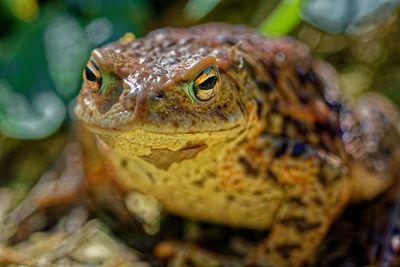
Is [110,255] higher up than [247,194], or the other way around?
[247,194]

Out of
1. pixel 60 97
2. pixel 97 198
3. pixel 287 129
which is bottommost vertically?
pixel 97 198

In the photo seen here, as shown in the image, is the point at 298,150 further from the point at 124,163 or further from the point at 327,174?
the point at 124,163

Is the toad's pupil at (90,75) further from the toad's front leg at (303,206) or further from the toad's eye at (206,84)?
the toad's front leg at (303,206)

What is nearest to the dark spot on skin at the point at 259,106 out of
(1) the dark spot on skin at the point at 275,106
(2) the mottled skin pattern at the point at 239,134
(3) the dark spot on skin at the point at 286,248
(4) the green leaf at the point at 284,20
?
(2) the mottled skin pattern at the point at 239,134

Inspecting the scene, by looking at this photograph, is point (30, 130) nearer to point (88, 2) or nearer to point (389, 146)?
point (88, 2)

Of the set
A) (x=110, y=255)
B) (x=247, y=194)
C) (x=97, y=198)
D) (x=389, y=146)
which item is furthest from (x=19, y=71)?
(x=389, y=146)
